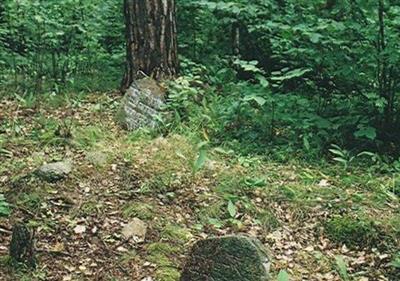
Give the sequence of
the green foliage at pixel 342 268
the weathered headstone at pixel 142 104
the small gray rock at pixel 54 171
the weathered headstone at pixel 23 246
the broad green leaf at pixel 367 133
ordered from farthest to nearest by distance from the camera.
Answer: the weathered headstone at pixel 142 104 < the broad green leaf at pixel 367 133 < the small gray rock at pixel 54 171 < the green foliage at pixel 342 268 < the weathered headstone at pixel 23 246

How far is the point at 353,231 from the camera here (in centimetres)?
386

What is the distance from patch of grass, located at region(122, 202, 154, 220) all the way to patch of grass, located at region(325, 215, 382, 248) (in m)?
1.24

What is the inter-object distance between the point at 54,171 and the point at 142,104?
1.51m

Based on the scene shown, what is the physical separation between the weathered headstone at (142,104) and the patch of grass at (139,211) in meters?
1.45

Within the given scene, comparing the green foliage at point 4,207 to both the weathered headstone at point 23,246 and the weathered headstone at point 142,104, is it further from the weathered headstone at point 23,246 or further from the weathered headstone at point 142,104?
the weathered headstone at point 142,104

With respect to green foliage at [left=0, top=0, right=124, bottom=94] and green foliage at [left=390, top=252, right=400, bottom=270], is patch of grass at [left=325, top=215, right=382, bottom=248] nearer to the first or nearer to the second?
green foliage at [left=390, top=252, right=400, bottom=270]

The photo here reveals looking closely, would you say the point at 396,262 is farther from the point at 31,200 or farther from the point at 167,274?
the point at 31,200

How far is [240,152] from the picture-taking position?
497 cm

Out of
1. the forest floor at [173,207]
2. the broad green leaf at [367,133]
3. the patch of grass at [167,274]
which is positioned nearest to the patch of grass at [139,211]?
the forest floor at [173,207]

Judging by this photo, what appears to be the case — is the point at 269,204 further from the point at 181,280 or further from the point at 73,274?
the point at 73,274

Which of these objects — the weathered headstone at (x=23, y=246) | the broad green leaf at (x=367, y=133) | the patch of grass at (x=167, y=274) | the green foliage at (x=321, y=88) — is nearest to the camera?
the weathered headstone at (x=23, y=246)

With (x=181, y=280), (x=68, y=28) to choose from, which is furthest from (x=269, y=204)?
(x=68, y=28)

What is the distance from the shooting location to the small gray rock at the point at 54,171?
4.21 meters

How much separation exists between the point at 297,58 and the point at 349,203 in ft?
6.09
